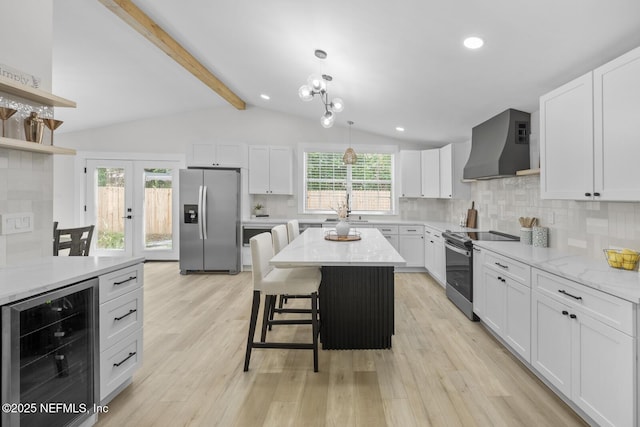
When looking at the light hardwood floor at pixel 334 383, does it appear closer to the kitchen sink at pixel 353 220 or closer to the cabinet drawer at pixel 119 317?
the cabinet drawer at pixel 119 317

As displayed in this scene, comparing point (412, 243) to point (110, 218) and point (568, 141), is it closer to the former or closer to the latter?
point (568, 141)

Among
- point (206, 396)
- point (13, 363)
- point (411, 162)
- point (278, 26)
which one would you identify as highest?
point (278, 26)

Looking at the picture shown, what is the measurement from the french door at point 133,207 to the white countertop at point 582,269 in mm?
5595

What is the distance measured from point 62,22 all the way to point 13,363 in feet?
11.1

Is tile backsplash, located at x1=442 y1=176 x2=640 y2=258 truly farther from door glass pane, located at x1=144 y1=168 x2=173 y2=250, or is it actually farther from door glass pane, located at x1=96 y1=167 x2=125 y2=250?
door glass pane, located at x1=96 y1=167 x2=125 y2=250

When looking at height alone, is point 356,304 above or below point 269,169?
below

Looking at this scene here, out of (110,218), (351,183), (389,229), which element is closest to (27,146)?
(389,229)

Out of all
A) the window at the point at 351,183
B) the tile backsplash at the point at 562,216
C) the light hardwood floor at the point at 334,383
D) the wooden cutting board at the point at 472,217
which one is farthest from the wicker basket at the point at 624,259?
the window at the point at 351,183

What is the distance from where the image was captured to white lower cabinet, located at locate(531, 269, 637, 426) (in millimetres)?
1504

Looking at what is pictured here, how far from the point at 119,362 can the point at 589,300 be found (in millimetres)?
2728

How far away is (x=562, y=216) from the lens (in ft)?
9.45

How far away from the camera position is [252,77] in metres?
4.59

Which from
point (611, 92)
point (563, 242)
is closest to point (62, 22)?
Result: point (611, 92)

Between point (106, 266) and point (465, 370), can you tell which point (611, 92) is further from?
point (106, 266)
